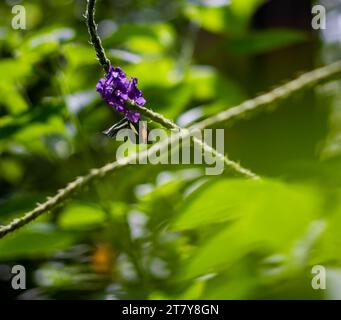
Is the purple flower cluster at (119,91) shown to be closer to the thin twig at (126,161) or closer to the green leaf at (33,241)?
the thin twig at (126,161)

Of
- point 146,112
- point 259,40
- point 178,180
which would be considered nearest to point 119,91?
point 146,112

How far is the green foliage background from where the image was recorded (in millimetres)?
257

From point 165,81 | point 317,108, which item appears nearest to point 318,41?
point 317,108

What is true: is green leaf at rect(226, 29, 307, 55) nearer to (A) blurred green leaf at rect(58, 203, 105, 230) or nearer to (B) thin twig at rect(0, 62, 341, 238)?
(A) blurred green leaf at rect(58, 203, 105, 230)

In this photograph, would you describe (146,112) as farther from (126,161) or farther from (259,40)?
(259,40)

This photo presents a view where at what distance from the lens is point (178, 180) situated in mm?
715

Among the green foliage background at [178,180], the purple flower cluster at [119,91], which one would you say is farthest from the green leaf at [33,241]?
the purple flower cluster at [119,91]

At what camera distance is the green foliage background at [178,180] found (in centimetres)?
26

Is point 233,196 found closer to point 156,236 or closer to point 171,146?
point 171,146

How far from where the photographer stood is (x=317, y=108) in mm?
861

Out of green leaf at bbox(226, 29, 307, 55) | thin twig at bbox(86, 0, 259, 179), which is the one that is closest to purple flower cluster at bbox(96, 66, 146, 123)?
thin twig at bbox(86, 0, 259, 179)

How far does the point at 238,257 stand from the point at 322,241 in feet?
0.14

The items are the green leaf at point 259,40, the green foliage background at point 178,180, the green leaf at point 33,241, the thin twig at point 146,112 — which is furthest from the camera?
the green leaf at point 259,40

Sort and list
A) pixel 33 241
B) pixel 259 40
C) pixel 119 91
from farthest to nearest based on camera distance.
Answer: pixel 259 40, pixel 33 241, pixel 119 91
